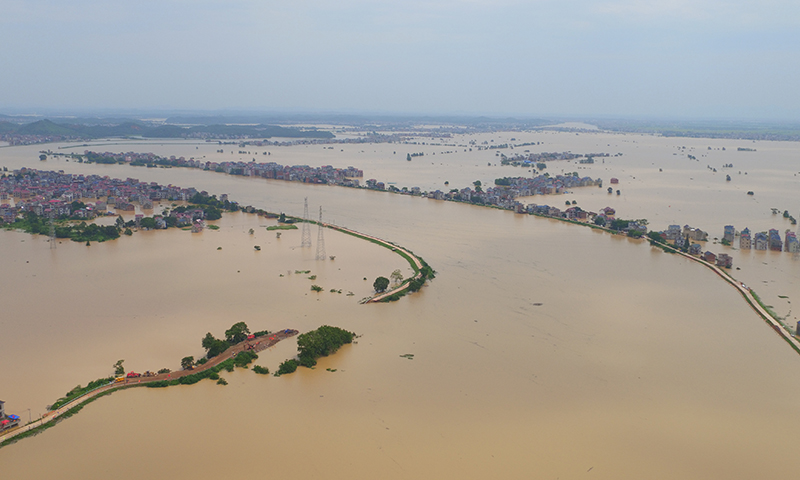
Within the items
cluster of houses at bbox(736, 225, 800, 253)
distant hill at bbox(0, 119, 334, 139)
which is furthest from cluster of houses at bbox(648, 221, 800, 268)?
distant hill at bbox(0, 119, 334, 139)

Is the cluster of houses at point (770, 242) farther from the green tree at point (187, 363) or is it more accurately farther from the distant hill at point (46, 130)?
the distant hill at point (46, 130)

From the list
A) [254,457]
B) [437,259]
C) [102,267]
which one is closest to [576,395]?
[254,457]

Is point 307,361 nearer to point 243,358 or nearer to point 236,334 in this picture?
point 243,358

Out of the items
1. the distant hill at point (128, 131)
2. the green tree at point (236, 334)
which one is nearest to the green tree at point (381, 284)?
the green tree at point (236, 334)

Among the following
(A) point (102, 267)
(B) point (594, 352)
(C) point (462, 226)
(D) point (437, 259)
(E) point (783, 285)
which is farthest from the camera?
(C) point (462, 226)

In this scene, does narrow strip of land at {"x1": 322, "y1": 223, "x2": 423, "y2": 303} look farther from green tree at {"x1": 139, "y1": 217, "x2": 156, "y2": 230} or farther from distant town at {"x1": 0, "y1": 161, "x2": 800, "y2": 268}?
green tree at {"x1": 139, "y1": 217, "x2": 156, "y2": 230}

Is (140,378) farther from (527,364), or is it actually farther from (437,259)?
(437,259)

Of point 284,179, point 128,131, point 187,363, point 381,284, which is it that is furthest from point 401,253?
point 128,131

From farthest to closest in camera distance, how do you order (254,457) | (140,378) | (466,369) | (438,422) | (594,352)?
1. (594,352)
2. (466,369)
3. (140,378)
4. (438,422)
5. (254,457)
